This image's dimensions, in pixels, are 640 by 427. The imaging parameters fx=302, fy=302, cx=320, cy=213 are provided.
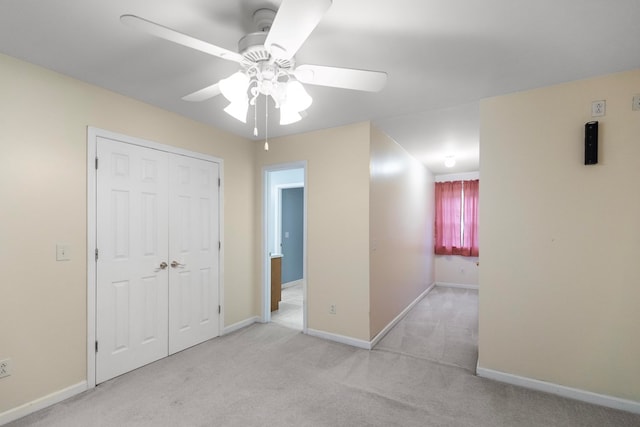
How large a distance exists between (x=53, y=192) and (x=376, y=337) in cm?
321

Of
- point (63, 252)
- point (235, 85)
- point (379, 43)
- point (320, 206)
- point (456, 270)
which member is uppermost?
point (379, 43)

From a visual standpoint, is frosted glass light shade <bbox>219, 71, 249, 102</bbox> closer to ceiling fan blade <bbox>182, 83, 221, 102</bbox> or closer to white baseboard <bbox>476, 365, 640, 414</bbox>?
ceiling fan blade <bbox>182, 83, 221, 102</bbox>

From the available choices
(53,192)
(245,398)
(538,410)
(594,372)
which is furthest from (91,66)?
(594,372)

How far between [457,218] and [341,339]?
4083 mm

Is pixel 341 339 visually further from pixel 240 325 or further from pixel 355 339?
pixel 240 325

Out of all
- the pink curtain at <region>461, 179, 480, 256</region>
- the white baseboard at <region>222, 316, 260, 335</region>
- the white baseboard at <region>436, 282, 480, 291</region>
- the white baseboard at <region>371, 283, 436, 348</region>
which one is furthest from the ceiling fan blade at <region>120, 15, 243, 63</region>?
the white baseboard at <region>436, 282, 480, 291</region>

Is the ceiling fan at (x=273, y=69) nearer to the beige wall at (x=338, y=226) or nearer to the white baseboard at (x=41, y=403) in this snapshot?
the beige wall at (x=338, y=226)

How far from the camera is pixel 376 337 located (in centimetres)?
334

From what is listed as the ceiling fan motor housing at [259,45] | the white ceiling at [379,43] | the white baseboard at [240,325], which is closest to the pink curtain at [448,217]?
the white ceiling at [379,43]

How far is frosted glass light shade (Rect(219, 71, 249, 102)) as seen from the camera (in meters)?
1.54

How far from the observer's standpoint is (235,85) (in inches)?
61.4

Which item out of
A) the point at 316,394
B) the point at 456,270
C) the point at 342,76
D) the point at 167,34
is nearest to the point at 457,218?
the point at 456,270

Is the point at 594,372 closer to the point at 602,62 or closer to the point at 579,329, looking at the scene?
the point at 579,329

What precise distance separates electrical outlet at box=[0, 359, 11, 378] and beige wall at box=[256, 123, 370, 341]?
2.50m
